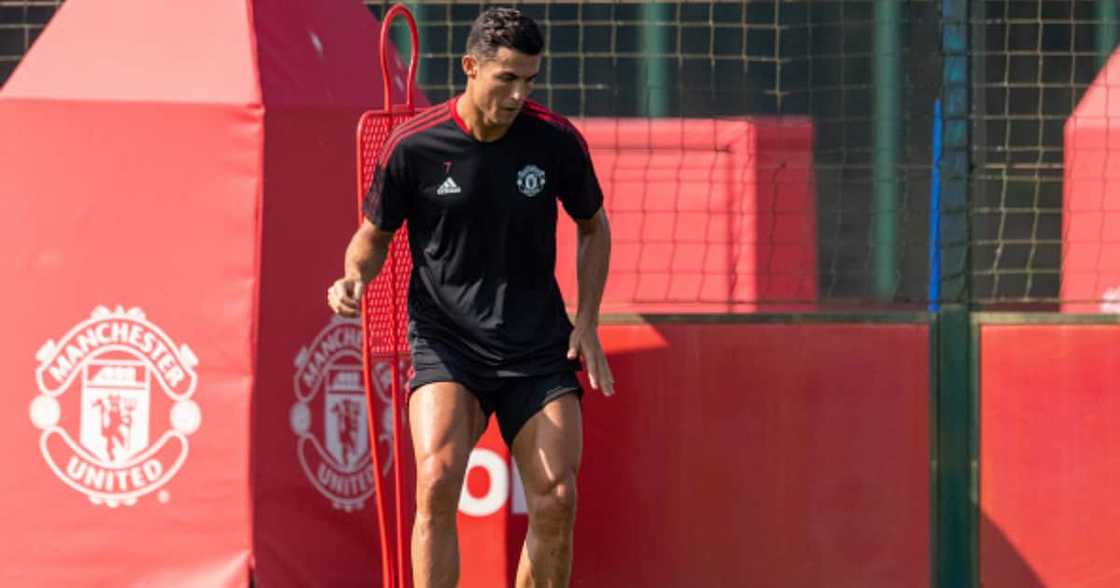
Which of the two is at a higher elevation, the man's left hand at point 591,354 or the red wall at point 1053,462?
the man's left hand at point 591,354

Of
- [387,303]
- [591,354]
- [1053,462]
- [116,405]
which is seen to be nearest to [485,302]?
[591,354]

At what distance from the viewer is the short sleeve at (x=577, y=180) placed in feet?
17.6

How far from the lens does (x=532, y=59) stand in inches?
200

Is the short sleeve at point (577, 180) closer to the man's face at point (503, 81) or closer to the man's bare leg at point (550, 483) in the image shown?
the man's face at point (503, 81)

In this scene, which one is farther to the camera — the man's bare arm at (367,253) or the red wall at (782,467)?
the red wall at (782,467)

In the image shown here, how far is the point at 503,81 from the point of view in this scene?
5.08 metres

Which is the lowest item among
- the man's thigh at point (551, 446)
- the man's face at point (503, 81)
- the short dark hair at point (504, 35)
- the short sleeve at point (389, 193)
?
the man's thigh at point (551, 446)

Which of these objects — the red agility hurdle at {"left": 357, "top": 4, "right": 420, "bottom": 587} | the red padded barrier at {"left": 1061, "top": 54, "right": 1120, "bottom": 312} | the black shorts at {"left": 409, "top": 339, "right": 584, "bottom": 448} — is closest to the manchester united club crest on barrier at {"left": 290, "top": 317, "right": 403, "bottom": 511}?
the red agility hurdle at {"left": 357, "top": 4, "right": 420, "bottom": 587}

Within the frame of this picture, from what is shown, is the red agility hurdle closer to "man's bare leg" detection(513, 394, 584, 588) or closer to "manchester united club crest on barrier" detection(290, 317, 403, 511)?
"manchester united club crest on barrier" detection(290, 317, 403, 511)

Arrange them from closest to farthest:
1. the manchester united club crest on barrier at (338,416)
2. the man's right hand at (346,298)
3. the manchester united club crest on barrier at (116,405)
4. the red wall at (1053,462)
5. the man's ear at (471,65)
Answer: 1. the man's right hand at (346,298)
2. the man's ear at (471,65)
3. the manchester united club crest on barrier at (116,405)
4. the manchester united club crest on barrier at (338,416)
5. the red wall at (1053,462)

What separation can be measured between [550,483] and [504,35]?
4.07 ft

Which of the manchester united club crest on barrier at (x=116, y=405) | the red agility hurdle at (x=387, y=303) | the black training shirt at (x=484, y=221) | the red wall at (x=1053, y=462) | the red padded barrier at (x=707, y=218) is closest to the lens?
the black training shirt at (x=484, y=221)

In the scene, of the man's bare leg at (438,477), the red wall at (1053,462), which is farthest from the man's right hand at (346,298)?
the red wall at (1053,462)

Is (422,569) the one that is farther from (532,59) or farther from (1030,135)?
(1030,135)
